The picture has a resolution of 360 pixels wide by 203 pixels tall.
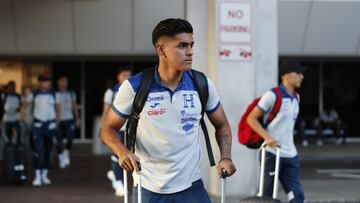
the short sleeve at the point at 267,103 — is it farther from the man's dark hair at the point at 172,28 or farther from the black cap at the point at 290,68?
the man's dark hair at the point at 172,28

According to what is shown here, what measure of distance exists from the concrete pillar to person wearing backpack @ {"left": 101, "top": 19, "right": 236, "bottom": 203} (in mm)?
5048

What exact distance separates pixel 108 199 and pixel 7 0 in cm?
915

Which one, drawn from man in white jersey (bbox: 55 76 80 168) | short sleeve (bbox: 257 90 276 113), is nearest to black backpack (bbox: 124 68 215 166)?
short sleeve (bbox: 257 90 276 113)

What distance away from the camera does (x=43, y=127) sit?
1091 centimetres

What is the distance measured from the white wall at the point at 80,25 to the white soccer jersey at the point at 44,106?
6.41 meters

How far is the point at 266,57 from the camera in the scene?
9.91 metres

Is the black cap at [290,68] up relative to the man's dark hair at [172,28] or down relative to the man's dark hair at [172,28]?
down

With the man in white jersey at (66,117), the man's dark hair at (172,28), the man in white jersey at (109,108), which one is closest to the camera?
the man's dark hair at (172,28)

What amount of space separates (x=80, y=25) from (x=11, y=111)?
4.60 meters

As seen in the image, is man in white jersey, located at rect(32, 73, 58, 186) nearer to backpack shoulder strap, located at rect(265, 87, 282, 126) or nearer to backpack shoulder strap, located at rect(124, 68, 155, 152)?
backpack shoulder strap, located at rect(265, 87, 282, 126)

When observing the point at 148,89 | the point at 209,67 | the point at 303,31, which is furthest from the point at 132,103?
the point at 303,31

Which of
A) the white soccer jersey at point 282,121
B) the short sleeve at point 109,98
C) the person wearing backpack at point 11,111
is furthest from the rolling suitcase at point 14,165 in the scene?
the white soccer jersey at point 282,121

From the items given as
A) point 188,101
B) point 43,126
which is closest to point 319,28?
point 43,126

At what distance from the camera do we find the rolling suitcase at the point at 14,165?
10.8 m
